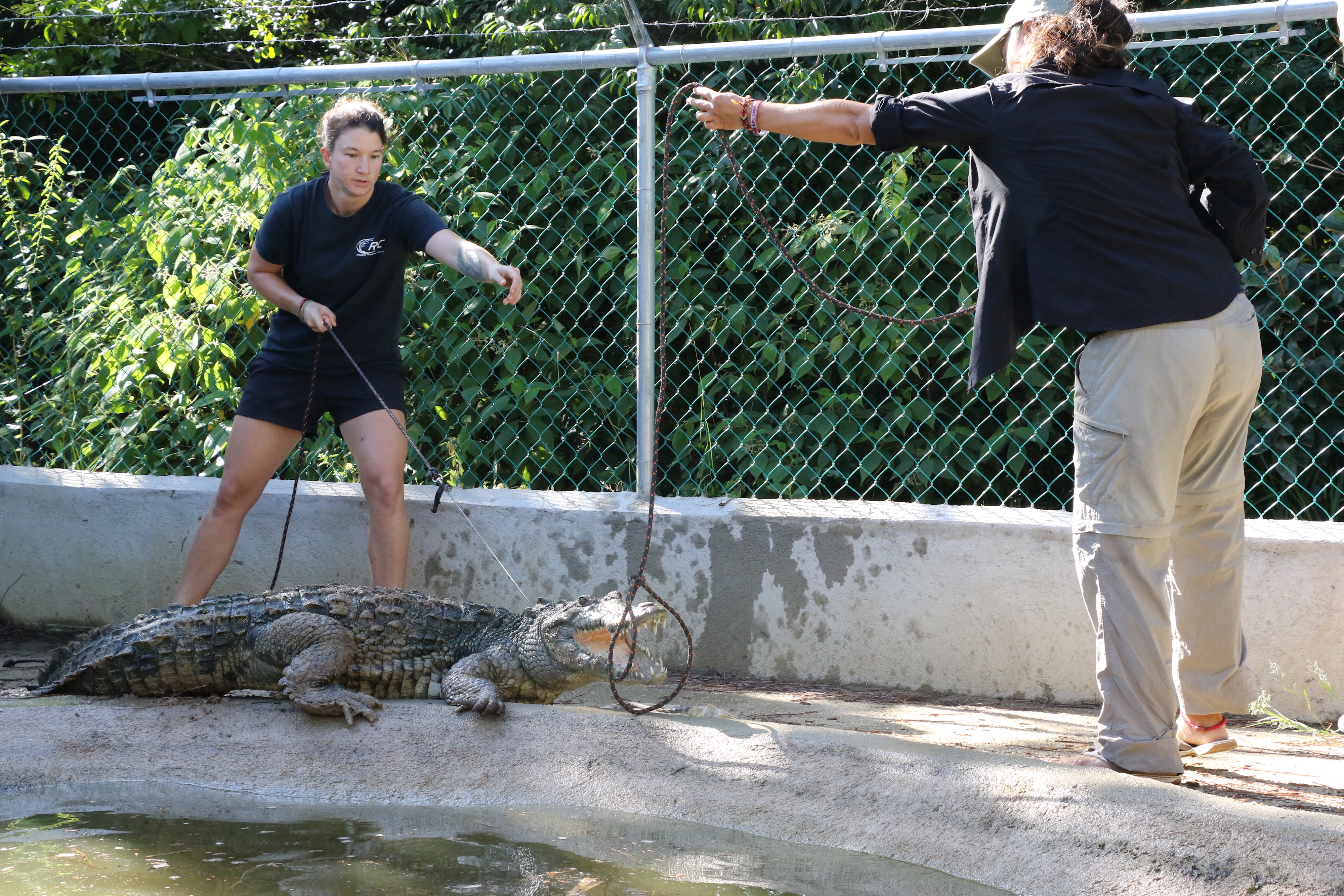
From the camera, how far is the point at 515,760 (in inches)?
105

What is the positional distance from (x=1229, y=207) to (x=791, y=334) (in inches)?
63.7

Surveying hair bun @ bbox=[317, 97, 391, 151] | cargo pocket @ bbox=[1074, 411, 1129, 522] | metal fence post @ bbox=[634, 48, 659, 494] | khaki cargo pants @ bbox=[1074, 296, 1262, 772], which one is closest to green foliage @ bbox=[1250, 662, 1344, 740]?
khaki cargo pants @ bbox=[1074, 296, 1262, 772]

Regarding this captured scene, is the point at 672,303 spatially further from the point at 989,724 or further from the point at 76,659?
the point at 76,659

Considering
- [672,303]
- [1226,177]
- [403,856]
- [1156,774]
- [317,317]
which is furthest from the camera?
[672,303]

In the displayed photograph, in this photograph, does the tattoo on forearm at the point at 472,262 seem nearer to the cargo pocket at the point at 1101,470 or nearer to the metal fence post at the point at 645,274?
the metal fence post at the point at 645,274

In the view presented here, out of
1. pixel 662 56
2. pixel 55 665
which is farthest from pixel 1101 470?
pixel 55 665

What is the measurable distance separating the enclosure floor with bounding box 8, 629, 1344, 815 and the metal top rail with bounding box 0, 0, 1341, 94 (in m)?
1.85

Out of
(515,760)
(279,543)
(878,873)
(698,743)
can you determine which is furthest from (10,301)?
(878,873)

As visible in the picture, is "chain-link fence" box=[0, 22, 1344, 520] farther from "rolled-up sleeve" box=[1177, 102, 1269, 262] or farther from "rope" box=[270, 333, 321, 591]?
"rolled-up sleeve" box=[1177, 102, 1269, 262]

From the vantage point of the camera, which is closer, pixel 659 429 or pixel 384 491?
pixel 659 429

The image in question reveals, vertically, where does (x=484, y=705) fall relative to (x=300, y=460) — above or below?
below

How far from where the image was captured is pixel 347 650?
312 centimetres

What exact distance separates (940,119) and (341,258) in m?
2.00

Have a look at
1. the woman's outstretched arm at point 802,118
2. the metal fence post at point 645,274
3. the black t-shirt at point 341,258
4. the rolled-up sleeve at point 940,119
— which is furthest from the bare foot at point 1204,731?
the black t-shirt at point 341,258
